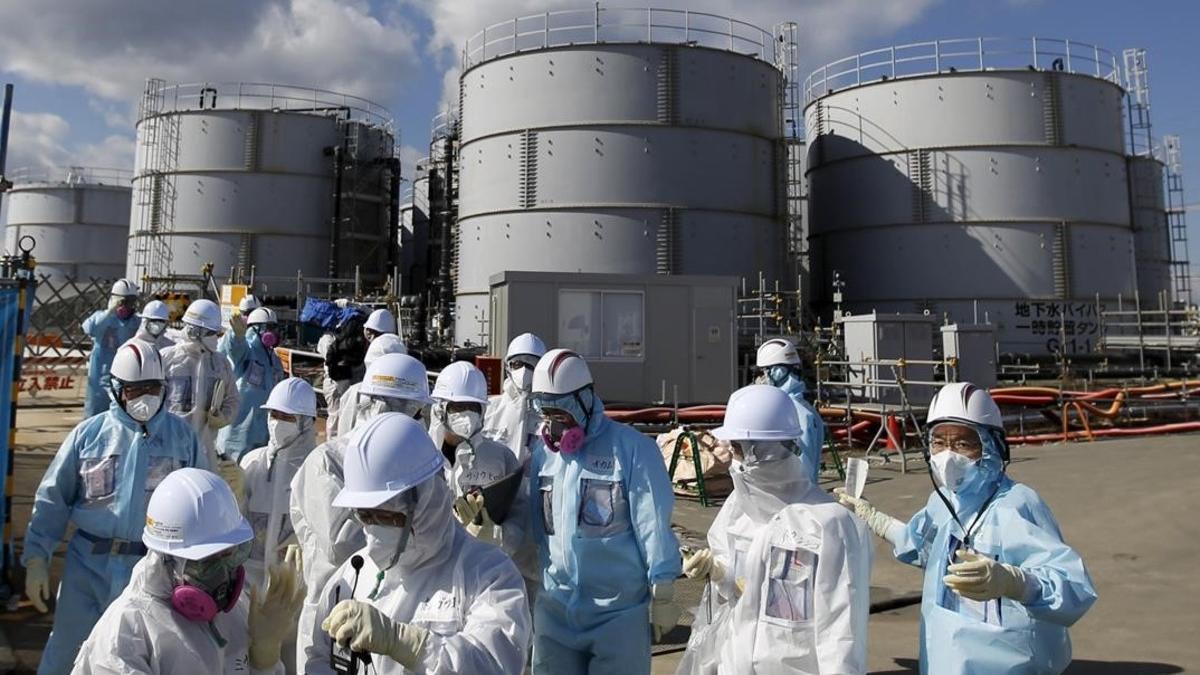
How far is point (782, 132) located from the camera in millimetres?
20812

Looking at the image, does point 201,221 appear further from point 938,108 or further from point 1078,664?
point 1078,664

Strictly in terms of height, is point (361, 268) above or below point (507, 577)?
above

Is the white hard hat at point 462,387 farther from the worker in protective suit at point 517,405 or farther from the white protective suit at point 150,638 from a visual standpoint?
the white protective suit at point 150,638

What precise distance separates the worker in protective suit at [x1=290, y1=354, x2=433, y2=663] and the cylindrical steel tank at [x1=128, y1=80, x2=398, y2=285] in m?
22.7

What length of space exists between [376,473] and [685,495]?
25.9 ft

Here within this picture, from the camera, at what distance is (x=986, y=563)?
8.26ft

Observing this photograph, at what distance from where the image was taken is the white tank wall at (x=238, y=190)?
25.2 metres

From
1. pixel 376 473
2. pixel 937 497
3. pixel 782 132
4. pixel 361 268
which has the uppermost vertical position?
pixel 782 132

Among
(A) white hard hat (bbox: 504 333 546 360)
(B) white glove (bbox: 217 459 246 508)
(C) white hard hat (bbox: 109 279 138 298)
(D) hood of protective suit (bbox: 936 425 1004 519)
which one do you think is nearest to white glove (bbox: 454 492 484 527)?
(B) white glove (bbox: 217 459 246 508)

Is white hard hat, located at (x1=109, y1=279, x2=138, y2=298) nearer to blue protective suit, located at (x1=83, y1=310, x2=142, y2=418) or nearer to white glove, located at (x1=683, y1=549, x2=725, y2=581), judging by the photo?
blue protective suit, located at (x1=83, y1=310, x2=142, y2=418)

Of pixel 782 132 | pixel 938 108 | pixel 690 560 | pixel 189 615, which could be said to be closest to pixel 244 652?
pixel 189 615

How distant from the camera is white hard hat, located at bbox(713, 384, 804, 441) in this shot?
2873 millimetres

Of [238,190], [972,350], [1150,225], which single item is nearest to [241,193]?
[238,190]

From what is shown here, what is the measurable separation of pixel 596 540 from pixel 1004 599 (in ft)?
5.10
